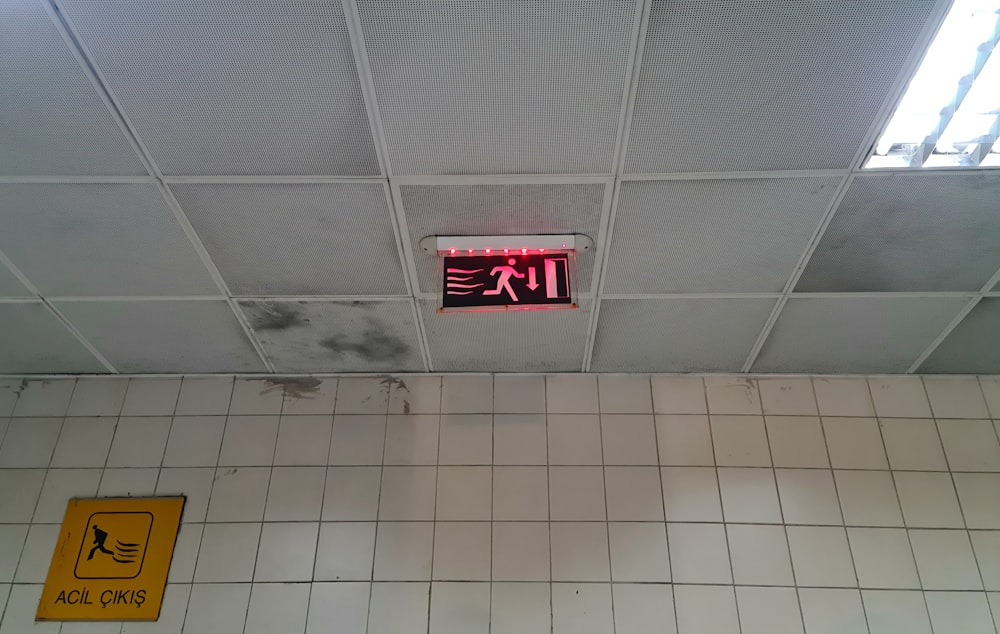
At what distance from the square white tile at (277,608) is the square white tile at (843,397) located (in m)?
2.90

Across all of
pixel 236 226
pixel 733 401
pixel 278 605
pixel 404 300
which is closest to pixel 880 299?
pixel 733 401

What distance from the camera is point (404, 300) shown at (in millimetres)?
2766

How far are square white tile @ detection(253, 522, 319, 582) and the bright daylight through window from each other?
298cm

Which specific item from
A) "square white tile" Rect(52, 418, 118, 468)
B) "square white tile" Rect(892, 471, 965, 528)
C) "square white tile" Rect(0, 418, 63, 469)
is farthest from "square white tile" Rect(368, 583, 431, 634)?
"square white tile" Rect(892, 471, 965, 528)

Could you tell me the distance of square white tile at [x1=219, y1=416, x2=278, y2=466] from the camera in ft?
10.3

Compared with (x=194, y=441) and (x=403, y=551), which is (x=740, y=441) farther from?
(x=194, y=441)

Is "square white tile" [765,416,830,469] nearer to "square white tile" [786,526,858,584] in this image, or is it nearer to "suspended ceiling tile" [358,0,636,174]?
"square white tile" [786,526,858,584]

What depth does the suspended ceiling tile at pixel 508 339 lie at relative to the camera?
114 inches

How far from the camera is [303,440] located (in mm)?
3188

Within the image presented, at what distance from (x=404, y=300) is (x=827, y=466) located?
2.38 meters

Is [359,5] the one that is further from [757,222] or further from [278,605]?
[278,605]

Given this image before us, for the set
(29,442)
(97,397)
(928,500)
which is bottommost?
(928,500)

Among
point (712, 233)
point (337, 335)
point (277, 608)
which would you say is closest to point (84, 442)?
point (277, 608)

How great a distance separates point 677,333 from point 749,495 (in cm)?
92
